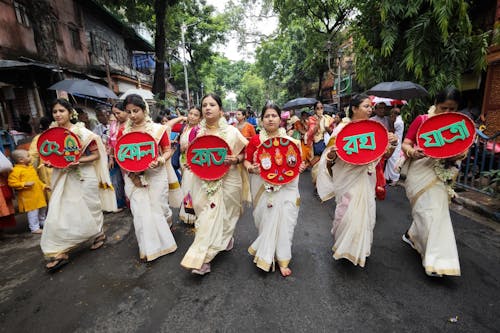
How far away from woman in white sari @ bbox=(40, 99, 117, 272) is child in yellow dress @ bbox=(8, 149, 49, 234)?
1.17 metres

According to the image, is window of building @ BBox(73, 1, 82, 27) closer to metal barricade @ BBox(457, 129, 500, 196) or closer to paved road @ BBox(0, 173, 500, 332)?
paved road @ BBox(0, 173, 500, 332)

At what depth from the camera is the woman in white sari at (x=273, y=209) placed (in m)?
2.69

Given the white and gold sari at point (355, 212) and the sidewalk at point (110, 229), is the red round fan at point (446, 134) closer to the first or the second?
the white and gold sari at point (355, 212)

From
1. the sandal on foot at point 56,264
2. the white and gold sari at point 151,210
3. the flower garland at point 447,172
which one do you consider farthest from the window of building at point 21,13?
the flower garland at point 447,172

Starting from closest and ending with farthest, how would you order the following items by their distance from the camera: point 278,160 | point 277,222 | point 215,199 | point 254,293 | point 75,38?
point 254,293 → point 278,160 → point 277,222 → point 215,199 → point 75,38

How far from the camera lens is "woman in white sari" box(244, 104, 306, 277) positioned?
2691 millimetres

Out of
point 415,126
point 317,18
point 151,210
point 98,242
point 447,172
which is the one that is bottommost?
point 98,242

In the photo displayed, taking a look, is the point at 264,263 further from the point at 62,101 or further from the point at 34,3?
the point at 34,3

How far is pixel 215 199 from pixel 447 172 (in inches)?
91.5

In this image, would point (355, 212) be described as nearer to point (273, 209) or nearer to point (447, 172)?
point (273, 209)

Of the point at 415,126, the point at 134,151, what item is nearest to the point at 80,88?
Result: the point at 134,151

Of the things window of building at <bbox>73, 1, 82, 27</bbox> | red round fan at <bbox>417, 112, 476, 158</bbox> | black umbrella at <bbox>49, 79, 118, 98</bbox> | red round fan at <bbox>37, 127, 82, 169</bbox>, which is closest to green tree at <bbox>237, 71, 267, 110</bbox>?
window of building at <bbox>73, 1, 82, 27</bbox>

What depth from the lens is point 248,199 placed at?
315 centimetres

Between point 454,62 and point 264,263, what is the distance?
6.94m
